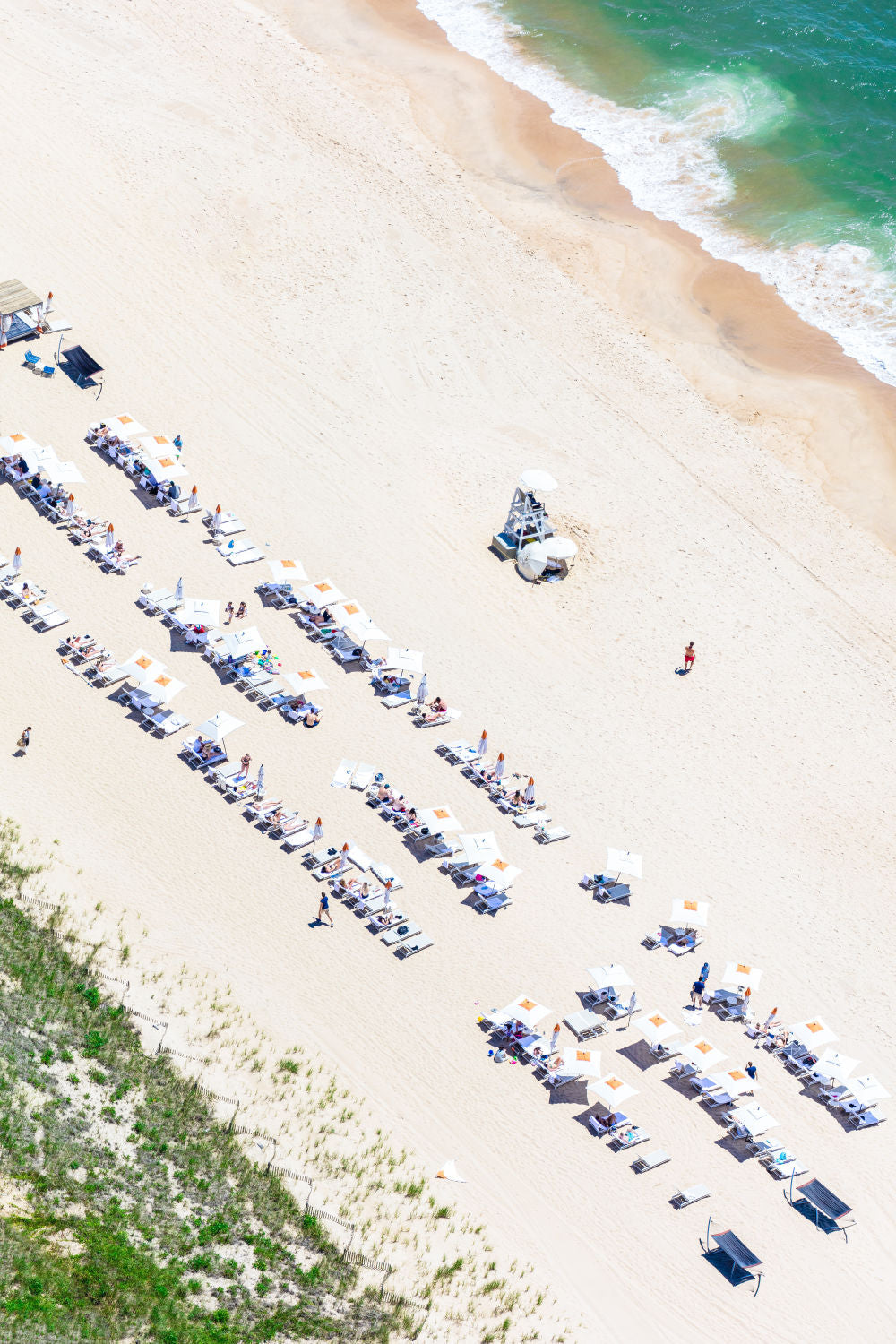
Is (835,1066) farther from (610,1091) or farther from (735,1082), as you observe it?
(610,1091)

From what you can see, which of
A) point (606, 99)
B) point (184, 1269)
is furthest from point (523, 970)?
point (606, 99)

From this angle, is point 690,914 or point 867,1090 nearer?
point 867,1090

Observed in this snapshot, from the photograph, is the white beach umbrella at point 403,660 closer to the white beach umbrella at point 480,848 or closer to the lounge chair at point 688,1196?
the white beach umbrella at point 480,848

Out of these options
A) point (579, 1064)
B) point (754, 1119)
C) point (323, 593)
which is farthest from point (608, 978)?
point (323, 593)

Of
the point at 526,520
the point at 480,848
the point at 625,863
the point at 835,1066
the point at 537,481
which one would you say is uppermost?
the point at 537,481

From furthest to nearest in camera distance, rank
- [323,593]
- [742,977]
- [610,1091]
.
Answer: [323,593], [742,977], [610,1091]

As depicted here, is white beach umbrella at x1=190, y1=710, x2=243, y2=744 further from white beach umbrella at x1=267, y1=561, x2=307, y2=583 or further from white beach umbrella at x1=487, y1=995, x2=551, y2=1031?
white beach umbrella at x1=487, y1=995, x2=551, y2=1031

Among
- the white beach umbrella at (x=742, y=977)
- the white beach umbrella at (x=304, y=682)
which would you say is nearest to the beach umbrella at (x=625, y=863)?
the white beach umbrella at (x=742, y=977)

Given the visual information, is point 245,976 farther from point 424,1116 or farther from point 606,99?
point 606,99
